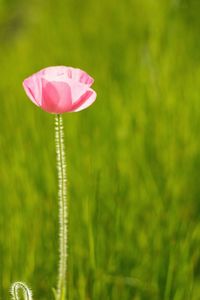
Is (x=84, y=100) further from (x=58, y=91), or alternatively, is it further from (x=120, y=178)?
(x=120, y=178)

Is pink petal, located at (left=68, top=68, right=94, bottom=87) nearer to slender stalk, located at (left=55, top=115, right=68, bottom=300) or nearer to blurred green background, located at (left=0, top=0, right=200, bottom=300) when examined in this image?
slender stalk, located at (left=55, top=115, right=68, bottom=300)

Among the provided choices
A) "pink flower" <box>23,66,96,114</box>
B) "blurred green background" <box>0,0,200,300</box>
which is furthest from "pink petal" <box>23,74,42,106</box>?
"blurred green background" <box>0,0,200,300</box>

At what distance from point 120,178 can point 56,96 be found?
0.63 meters

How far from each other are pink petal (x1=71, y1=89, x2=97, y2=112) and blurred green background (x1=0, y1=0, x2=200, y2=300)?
17 centimetres

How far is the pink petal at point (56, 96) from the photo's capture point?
60 centimetres

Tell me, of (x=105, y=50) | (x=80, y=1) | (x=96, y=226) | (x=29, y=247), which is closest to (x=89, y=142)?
(x=29, y=247)

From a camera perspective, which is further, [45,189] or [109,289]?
[45,189]

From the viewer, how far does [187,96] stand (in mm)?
1575

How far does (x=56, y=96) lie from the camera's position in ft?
1.96

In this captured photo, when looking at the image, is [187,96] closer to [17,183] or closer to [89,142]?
[89,142]

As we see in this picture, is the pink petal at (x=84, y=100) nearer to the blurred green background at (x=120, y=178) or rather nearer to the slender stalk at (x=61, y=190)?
the slender stalk at (x=61, y=190)

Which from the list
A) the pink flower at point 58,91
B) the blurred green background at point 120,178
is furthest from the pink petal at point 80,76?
the blurred green background at point 120,178

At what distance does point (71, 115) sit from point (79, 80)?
1006mm

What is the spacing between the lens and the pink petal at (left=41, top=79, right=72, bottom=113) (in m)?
0.60
